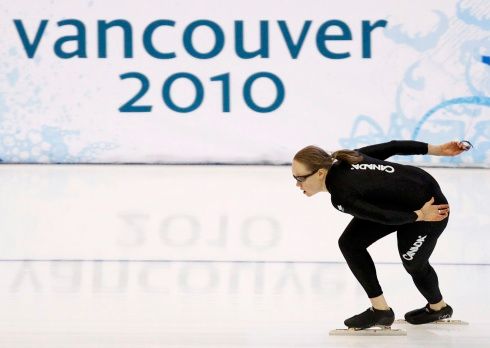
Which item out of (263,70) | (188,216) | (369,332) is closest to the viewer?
(369,332)

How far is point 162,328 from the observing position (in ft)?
14.8

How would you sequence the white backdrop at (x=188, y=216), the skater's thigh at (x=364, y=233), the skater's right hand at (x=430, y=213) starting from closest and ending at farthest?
→ the skater's right hand at (x=430, y=213) → the skater's thigh at (x=364, y=233) → the white backdrop at (x=188, y=216)

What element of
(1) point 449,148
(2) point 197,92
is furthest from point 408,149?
(2) point 197,92

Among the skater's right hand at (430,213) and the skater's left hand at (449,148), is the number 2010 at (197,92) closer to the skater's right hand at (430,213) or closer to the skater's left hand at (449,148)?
the skater's left hand at (449,148)

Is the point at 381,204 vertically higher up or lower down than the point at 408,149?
lower down

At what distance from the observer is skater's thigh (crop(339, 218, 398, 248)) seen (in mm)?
4535

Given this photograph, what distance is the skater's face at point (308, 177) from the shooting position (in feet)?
14.0

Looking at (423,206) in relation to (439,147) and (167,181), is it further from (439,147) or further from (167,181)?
(167,181)

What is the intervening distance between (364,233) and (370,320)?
0.38 meters

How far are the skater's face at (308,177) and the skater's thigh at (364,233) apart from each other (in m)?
0.35

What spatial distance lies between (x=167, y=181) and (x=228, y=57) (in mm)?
1777

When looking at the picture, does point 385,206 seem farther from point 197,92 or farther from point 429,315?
point 197,92

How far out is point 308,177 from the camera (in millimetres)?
4277

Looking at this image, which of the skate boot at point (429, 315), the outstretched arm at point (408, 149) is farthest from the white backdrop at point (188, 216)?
the outstretched arm at point (408, 149)
